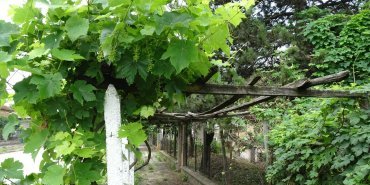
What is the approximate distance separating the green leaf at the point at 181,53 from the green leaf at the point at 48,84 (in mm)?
481

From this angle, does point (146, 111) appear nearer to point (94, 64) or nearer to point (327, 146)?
point (94, 64)

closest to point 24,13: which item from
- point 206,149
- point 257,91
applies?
point 257,91

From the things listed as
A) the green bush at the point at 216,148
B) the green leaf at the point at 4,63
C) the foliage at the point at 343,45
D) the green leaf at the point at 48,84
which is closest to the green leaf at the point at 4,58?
the green leaf at the point at 4,63

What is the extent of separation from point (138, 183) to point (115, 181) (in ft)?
31.2

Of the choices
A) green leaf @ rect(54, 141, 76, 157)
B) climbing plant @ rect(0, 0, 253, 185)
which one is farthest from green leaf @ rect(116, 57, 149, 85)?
green leaf @ rect(54, 141, 76, 157)

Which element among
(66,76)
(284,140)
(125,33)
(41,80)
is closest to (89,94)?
(66,76)

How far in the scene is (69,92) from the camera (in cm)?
170

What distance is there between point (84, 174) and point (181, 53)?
741 millimetres

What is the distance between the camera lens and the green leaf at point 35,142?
164 centimetres

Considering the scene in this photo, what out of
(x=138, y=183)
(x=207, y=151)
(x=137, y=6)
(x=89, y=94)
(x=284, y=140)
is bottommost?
(x=138, y=183)

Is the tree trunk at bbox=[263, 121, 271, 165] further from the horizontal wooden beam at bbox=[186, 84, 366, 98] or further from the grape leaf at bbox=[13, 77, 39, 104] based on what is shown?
the grape leaf at bbox=[13, 77, 39, 104]

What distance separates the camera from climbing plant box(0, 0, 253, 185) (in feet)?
4.45

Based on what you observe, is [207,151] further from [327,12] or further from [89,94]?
[89,94]

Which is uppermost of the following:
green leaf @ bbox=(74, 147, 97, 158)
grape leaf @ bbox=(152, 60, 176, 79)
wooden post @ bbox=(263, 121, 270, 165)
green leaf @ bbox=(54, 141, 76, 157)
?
grape leaf @ bbox=(152, 60, 176, 79)
